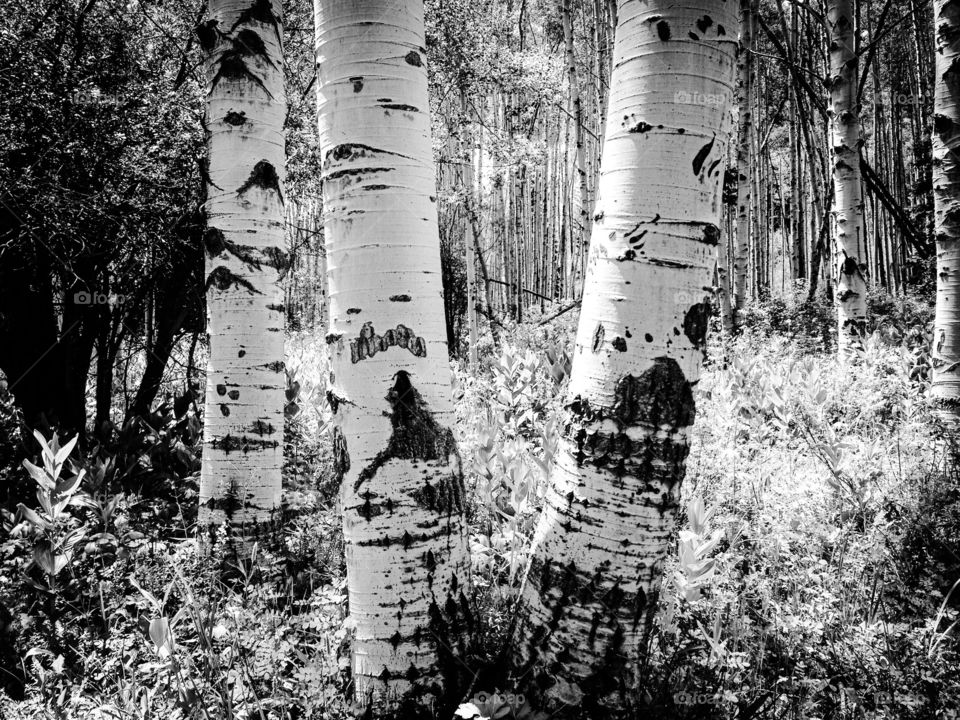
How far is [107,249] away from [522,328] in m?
6.22

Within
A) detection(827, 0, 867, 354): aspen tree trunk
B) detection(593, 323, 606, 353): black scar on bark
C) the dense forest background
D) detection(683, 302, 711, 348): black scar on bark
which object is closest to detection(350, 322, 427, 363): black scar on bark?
the dense forest background

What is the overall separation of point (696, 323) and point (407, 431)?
0.79 meters

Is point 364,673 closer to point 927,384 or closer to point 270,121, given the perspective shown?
point 270,121

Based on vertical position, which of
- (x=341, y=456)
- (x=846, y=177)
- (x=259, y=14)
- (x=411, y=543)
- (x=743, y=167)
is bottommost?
(x=411, y=543)

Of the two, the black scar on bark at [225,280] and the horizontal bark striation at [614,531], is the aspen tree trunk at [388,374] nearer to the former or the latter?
the horizontal bark striation at [614,531]

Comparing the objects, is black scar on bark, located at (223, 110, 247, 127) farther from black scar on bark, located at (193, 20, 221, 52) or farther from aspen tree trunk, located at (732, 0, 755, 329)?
aspen tree trunk, located at (732, 0, 755, 329)

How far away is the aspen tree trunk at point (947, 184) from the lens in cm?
405

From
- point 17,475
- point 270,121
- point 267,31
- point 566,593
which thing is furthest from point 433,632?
point 17,475

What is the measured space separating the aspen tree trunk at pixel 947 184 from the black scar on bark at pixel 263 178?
437 centimetres

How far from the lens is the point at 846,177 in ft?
20.0

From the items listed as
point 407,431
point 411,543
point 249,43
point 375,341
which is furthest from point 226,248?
point 411,543

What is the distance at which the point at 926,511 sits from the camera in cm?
264

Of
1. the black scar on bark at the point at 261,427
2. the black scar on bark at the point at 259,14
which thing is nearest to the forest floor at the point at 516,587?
the black scar on bark at the point at 261,427

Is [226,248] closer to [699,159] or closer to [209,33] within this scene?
[209,33]
